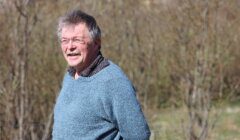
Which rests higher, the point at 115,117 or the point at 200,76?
the point at 115,117

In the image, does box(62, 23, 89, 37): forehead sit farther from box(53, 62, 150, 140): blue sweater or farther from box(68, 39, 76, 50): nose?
box(53, 62, 150, 140): blue sweater

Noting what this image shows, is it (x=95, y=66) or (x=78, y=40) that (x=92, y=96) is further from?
(x=78, y=40)

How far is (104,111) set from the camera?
3.41 m

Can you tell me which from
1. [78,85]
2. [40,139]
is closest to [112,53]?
[40,139]

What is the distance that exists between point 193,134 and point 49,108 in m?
1.94

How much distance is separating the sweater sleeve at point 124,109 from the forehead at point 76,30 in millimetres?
292

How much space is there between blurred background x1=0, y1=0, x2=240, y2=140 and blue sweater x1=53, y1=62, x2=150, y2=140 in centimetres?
330

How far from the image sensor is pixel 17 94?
23.2 ft

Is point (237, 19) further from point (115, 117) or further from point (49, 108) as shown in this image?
point (115, 117)

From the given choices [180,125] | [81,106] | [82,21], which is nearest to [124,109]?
[81,106]

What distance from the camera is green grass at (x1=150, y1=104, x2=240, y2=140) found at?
9.07 m

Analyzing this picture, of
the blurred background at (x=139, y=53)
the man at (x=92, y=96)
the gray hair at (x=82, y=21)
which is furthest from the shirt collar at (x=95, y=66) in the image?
the blurred background at (x=139, y=53)

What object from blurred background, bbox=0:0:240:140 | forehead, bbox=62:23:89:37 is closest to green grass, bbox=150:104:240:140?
blurred background, bbox=0:0:240:140

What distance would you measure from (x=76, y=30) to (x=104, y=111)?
0.44 metres
